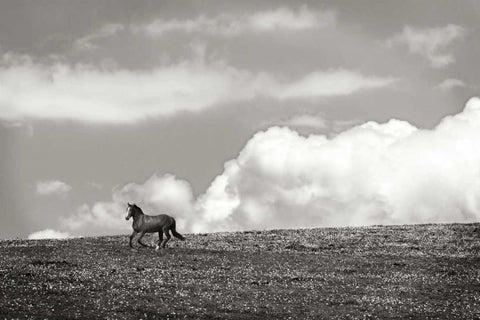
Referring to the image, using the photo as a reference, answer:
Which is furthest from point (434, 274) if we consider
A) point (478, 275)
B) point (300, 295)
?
point (300, 295)

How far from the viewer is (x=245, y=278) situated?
36531 mm

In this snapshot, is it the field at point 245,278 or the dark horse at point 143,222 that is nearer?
the field at point 245,278

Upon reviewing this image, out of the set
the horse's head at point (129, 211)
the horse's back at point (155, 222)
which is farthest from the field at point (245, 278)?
the horse's head at point (129, 211)

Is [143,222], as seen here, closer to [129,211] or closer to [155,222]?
[155,222]

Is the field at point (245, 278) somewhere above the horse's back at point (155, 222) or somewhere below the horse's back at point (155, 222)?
below

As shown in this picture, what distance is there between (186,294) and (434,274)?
1652 cm

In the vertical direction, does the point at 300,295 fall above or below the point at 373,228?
below

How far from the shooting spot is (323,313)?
1176 inches

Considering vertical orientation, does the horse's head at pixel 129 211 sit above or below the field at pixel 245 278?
above

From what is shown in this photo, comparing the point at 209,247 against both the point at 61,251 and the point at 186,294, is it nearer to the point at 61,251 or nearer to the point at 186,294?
the point at 61,251

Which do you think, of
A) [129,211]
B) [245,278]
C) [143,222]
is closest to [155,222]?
[143,222]

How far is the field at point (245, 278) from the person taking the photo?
29.5 meters

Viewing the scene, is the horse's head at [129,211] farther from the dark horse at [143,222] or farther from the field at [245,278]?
the field at [245,278]

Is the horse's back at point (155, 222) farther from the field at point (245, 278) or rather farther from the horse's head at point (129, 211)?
the field at point (245, 278)
